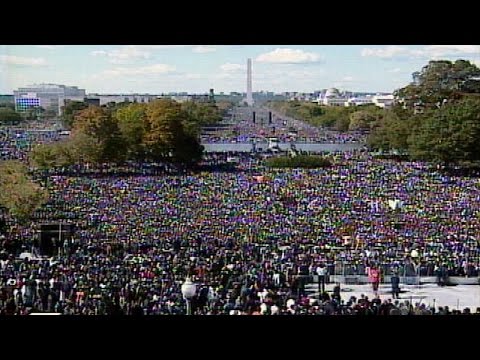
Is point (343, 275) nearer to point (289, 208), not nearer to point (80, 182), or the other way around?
point (289, 208)

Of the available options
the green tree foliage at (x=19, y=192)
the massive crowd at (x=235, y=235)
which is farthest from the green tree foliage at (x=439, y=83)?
the green tree foliage at (x=19, y=192)

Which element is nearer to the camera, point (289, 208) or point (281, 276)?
point (281, 276)

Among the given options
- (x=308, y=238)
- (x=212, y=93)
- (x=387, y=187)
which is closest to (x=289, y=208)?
(x=308, y=238)

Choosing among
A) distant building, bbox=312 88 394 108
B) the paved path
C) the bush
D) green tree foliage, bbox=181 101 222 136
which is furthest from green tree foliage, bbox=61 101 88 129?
the paved path

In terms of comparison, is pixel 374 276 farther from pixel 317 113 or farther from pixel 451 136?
pixel 317 113

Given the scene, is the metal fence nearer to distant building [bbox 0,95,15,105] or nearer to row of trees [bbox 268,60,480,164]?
row of trees [bbox 268,60,480,164]

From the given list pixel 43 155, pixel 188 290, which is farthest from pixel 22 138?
pixel 188 290
